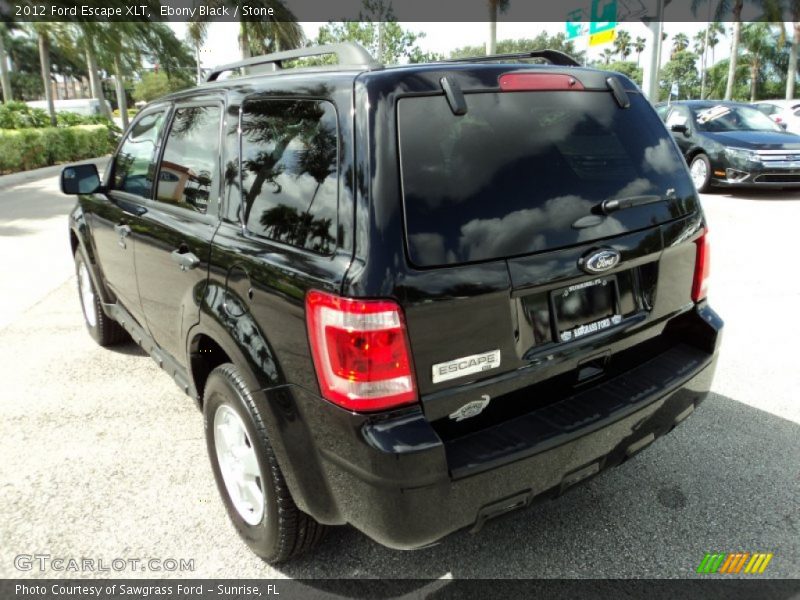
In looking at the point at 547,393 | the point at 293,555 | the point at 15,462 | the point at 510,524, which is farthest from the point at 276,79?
the point at 15,462

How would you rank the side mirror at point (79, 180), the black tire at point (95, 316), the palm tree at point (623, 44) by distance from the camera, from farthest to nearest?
1. the palm tree at point (623, 44)
2. the black tire at point (95, 316)
3. the side mirror at point (79, 180)

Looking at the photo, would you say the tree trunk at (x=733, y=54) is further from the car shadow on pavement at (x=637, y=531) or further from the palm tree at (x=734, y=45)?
the car shadow on pavement at (x=637, y=531)

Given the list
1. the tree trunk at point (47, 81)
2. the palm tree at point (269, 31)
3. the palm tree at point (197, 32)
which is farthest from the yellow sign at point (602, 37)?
the palm tree at point (197, 32)

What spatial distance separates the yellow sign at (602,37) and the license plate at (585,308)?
678 inches

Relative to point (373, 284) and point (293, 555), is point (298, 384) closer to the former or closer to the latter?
point (373, 284)

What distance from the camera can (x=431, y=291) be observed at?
1.88 metres

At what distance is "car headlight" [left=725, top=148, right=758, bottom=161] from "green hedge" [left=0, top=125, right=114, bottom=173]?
1739 centimetres

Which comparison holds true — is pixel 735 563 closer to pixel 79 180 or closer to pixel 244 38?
pixel 79 180

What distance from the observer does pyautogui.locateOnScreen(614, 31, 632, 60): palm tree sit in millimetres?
87944

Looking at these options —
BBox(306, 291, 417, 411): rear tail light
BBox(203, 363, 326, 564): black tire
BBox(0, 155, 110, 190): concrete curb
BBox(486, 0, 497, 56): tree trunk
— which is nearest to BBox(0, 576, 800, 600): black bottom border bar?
BBox(203, 363, 326, 564): black tire

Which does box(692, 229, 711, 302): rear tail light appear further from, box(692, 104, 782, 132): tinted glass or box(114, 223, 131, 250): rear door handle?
box(692, 104, 782, 132): tinted glass

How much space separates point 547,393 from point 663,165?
3.59 ft

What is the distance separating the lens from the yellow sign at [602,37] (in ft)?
57.2

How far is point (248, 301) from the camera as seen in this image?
226 cm
